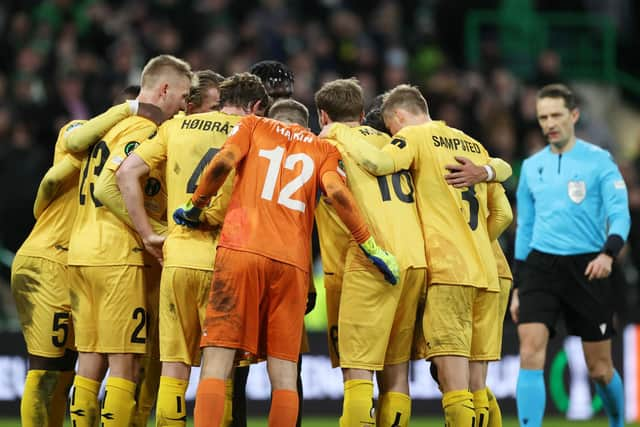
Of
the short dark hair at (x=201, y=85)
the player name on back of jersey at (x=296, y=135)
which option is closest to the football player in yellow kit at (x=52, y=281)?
the short dark hair at (x=201, y=85)

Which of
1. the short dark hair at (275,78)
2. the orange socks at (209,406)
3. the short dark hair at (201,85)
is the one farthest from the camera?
the short dark hair at (275,78)

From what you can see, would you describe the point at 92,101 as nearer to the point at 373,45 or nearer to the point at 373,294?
the point at 373,45

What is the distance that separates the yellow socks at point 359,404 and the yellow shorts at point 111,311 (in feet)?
4.66

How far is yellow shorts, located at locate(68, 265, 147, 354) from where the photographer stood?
8.02 m

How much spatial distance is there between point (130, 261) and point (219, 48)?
8554mm

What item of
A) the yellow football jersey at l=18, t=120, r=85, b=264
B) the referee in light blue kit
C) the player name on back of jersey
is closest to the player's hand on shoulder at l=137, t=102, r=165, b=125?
the yellow football jersey at l=18, t=120, r=85, b=264

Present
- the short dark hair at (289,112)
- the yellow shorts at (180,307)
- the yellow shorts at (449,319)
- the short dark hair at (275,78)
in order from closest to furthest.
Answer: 1. the yellow shorts at (180,307)
2. the yellow shorts at (449,319)
3. the short dark hair at (289,112)
4. the short dark hair at (275,78)

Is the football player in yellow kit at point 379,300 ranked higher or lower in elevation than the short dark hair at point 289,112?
lower

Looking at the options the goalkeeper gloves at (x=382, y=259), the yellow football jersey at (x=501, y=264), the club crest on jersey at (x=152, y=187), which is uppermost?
the club crest on jersey at (x=152, y=187)

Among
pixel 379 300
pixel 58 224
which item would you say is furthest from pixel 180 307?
pixel 58 224

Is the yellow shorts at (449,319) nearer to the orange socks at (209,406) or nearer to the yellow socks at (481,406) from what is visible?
the yellow socks at (481,406)

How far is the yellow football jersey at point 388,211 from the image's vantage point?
812 cm

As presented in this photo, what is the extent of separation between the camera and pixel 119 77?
15.1m

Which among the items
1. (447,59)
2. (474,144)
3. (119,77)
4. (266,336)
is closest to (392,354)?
(266,336)
